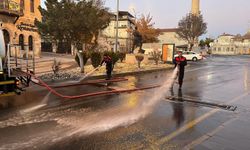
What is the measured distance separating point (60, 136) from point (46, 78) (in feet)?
31.2

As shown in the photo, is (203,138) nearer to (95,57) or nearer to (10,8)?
(95,57)

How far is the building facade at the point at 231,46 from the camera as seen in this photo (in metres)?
104

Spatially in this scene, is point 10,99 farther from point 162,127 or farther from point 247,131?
point 247,131

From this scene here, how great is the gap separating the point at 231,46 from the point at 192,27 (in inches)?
2128

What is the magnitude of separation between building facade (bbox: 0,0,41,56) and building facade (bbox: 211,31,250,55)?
307 feet

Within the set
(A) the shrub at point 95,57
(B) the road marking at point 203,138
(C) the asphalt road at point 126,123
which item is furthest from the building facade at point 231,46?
(B) the road marking at point 203,138

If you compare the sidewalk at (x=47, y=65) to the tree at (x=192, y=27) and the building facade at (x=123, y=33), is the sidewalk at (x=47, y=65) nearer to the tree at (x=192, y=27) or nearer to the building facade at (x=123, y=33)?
the building facade at (x=123, y=33)

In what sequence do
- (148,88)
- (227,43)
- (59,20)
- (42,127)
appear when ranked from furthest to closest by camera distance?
1. (227,43)
2. (59,20)
3. (148,88)
4. (42,127)

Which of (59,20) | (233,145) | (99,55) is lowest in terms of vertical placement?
(233,145)

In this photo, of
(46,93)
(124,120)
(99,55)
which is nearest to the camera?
(124,120)

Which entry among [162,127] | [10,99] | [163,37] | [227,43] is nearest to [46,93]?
[10,99]

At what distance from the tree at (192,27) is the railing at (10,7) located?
44279mm

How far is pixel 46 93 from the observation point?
10391mm

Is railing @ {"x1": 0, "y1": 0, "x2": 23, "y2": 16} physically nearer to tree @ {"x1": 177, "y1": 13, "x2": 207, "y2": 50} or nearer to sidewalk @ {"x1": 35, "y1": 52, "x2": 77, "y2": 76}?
sidewalk @ {"x1": 35, "y1": 52, "x2": 77, "y2": 76}
